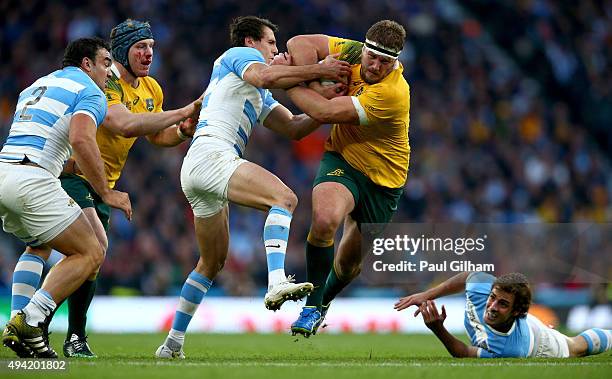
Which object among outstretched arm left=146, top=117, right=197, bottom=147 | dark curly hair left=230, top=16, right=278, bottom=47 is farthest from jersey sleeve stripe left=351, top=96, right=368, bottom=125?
outstretched arm left=146, top=117, right=197, bottom=147

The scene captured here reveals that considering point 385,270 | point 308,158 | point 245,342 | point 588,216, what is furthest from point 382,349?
point 588,216

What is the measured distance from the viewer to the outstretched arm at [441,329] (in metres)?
7.71

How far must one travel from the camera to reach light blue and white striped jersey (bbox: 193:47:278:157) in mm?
7867

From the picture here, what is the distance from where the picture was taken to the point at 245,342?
11352 mm

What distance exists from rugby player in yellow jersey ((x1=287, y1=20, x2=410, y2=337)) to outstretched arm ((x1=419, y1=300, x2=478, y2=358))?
88cm

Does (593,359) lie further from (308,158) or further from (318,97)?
(308,158)

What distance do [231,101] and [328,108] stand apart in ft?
2.52

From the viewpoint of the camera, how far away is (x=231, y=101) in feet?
26.1

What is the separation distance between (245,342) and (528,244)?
3.80 meters

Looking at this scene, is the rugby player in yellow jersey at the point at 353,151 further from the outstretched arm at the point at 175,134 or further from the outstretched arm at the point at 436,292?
the outstretched arm at the point at 175,134

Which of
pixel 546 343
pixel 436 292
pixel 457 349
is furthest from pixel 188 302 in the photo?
pixel 546 343

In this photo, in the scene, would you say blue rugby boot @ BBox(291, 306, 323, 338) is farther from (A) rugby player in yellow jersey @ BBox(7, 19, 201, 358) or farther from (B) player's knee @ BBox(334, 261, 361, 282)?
(A) rugby player in yellow jersey @ BBox(7, 19, 201, 358)

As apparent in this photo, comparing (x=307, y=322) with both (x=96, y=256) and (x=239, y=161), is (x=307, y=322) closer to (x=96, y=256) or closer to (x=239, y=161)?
(x=239, y=161)

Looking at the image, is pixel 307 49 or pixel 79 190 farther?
pixel 79 190
